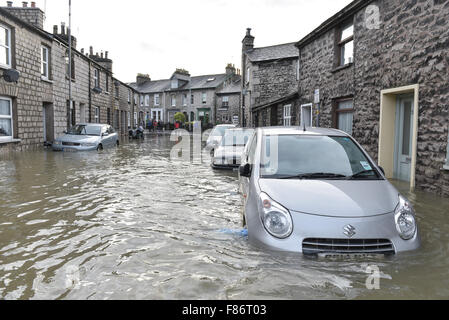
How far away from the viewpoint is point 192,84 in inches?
2242

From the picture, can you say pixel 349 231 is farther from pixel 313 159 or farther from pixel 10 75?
pixel 10 75

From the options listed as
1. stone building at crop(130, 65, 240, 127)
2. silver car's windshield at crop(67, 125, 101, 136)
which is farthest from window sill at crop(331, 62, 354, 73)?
stone building at crop(130, 65, 240, 127)

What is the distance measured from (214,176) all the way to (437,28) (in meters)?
6.23

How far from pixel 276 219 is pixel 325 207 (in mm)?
506

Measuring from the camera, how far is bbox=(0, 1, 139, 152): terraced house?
574 inches

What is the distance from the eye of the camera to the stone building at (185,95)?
52594mm

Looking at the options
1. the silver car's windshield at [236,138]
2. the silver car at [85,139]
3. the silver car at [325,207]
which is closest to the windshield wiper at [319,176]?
the silver car at [325,207]

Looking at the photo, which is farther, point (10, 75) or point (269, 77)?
point (269, 77)

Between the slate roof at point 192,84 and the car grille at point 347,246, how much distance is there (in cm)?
4768

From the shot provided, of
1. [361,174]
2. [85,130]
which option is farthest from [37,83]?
[361,174]

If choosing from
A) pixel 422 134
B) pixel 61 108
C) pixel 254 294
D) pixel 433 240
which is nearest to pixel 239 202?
pixel 433 240

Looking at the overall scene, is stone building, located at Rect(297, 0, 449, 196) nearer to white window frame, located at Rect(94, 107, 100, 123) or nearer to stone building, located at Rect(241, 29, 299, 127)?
stone building, located at Rect(241, 29, 299, 127)
